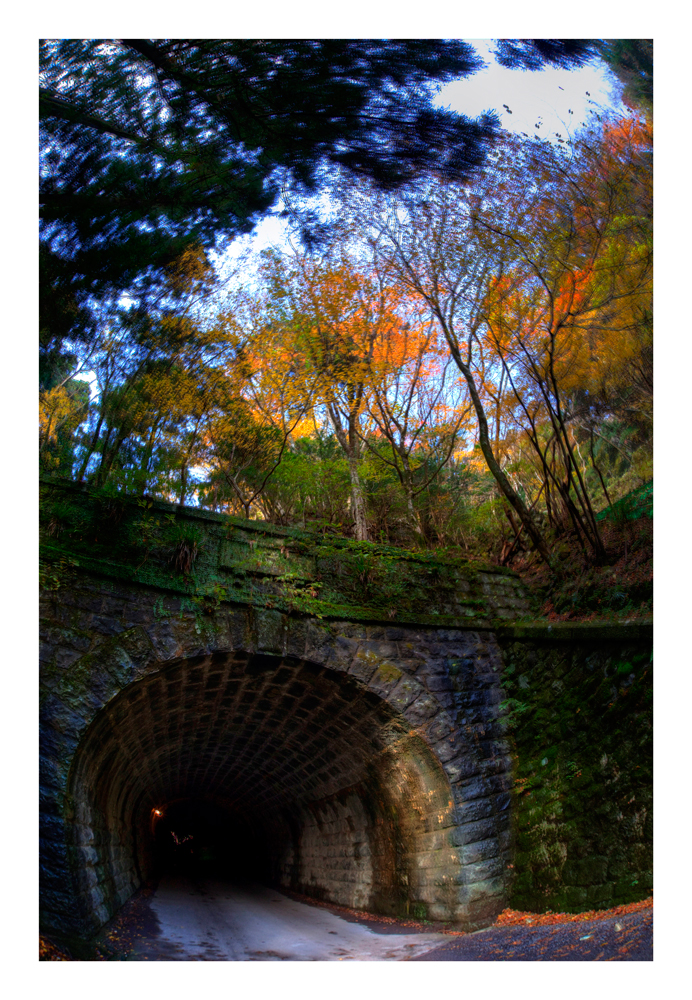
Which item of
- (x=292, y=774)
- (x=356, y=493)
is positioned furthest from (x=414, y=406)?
(x=292, y=774)

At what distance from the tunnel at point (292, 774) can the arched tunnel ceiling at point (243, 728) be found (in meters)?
0.02

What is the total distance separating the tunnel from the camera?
605cm

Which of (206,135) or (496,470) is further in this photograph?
(496,470)

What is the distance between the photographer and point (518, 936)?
507cm

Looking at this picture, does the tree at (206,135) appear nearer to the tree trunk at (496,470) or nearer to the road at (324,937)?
the tree trunk at (496,470)

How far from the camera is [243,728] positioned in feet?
27.6

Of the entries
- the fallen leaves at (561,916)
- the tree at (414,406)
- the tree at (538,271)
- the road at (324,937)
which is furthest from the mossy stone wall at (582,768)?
the tree at (414,406)

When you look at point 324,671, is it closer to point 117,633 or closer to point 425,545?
point 117,633

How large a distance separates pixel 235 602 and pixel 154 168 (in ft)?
14.1

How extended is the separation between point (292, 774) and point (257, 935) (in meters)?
2.45

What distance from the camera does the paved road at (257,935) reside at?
5.68 m

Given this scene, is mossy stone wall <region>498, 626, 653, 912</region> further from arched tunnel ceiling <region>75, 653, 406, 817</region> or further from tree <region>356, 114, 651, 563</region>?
tree <region>356, 114, 651, 563</region>

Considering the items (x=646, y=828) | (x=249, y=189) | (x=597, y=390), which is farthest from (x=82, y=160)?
(x=646, y=828)

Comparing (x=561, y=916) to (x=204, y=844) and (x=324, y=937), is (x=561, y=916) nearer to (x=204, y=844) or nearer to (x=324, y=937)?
(x=324, y=937)
